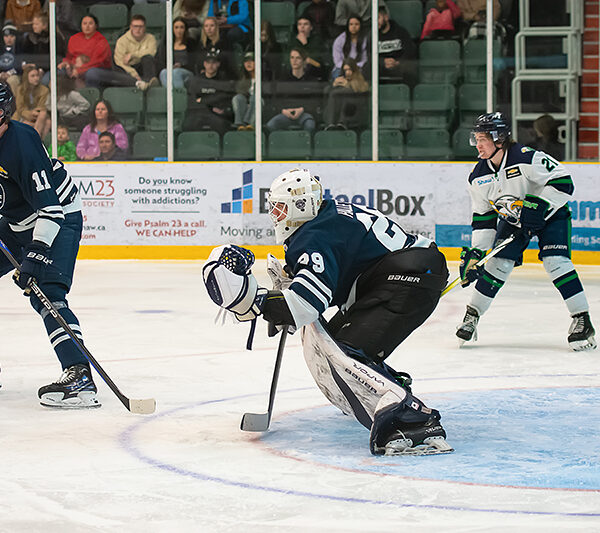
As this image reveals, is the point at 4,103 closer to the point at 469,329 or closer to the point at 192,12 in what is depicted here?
the point at 469,329

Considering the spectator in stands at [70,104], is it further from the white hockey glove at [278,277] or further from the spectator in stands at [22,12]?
the white hockey glove at [278,277]

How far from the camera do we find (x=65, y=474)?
295 cm

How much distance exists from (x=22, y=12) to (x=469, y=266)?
6712 millimetres

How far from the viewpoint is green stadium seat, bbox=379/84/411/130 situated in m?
9.93

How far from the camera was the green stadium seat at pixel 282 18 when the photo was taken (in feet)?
33.2

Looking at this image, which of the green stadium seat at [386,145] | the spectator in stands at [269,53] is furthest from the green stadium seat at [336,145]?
the spectator in stands at [269,53]

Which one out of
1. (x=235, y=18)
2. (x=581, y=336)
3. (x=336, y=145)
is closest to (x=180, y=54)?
(x=235, y=18)

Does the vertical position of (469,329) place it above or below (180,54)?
below

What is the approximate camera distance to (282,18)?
1013 cm

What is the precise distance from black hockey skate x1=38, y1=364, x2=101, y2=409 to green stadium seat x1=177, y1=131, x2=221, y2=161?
20.3 feet

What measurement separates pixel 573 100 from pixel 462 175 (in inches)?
51.8

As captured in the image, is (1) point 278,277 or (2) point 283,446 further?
(1) point 278,277

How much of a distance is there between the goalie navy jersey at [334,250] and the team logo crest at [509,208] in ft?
6.51

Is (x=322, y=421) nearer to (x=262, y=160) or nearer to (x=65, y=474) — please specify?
(x=65, y=474)
